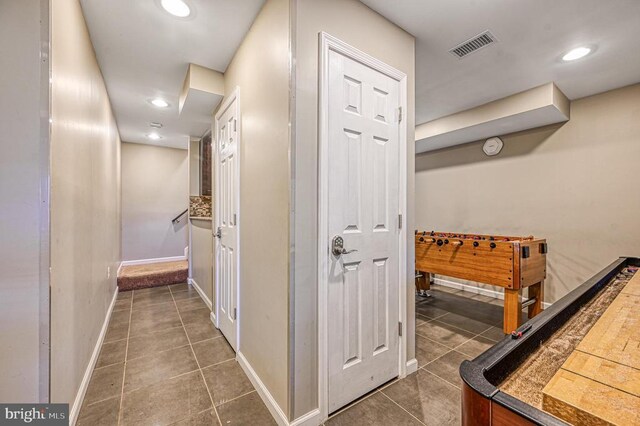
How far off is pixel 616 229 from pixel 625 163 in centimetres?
72

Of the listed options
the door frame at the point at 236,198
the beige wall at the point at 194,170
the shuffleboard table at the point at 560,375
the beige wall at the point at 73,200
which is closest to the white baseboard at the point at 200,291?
the door frame at the point at 236,198

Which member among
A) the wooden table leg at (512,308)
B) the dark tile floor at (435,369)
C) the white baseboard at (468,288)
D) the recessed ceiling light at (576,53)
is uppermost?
the recessed ceiling light at (576,53)

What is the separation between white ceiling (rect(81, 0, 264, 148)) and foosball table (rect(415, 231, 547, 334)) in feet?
9.06

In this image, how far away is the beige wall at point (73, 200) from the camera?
125 centimetres

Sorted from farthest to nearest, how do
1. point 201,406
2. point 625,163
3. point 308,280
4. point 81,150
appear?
point 625,163 < point 81,150 < point 201,406 < point 308,280

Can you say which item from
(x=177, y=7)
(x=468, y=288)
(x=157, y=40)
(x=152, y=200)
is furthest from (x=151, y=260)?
(x=468, y=288)

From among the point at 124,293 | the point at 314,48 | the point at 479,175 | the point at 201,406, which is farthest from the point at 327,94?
the point at 124,293

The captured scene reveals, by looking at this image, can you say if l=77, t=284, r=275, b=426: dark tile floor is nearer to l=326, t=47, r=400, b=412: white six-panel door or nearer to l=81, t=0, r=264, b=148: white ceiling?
l=326, t=47, r=400, b=412: white six-panel door

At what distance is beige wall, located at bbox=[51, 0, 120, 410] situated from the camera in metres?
1.25

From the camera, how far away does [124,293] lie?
3.88 meters

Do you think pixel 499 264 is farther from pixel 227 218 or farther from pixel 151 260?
pixel 151 260

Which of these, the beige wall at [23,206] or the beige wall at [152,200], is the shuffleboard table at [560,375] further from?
the beige wall at [152,200]

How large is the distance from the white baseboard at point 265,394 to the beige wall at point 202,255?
1.22 m

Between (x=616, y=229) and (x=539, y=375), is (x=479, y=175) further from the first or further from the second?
(x=539, y=375)
